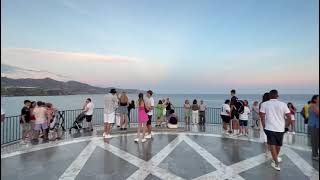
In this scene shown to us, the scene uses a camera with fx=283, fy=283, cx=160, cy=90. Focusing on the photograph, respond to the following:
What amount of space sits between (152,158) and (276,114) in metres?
3.93

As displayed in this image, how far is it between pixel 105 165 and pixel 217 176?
3081 millimetres

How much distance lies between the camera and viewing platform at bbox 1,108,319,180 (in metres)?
6.95

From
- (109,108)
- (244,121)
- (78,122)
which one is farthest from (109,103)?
(244,121)

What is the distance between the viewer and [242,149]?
973cm

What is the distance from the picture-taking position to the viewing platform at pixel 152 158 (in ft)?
22.8

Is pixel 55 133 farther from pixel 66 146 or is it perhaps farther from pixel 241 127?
pixel 241 127

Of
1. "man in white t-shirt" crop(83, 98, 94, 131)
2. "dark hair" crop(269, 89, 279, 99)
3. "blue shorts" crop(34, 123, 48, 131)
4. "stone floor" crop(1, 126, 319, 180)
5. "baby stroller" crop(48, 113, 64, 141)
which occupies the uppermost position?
"dark hair" crop(269, 89, 279, 99)

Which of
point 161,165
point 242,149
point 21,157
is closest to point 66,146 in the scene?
point 21,157

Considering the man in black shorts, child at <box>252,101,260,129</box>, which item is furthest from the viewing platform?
child at <box>252,101,260,129</box>

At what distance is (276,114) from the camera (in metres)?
6.44

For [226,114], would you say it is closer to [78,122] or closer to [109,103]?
[109,103]

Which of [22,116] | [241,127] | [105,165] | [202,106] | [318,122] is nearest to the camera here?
[318,122]

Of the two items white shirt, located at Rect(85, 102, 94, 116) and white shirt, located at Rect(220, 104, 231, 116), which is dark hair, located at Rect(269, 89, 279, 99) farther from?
white shirt, located at Rect(85, 102, 94, 116)

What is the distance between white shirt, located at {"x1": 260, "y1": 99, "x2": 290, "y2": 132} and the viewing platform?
0.47m
